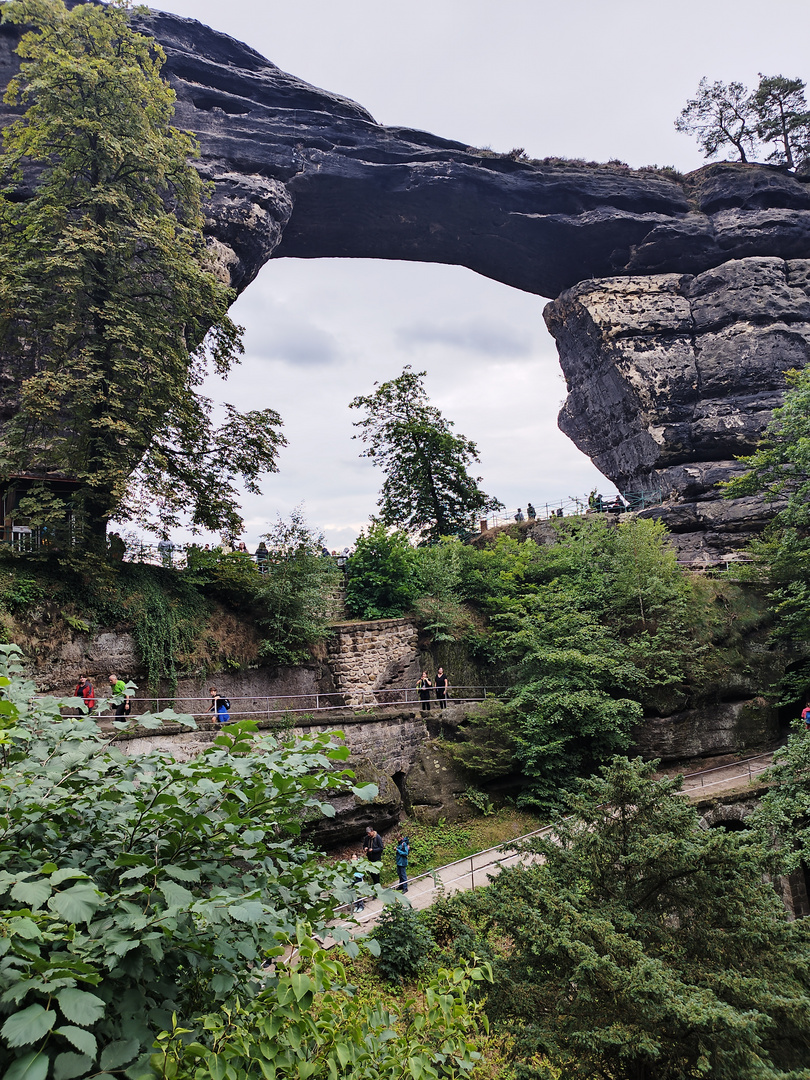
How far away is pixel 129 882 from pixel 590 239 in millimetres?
31112

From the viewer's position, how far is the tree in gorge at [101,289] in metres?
11.5

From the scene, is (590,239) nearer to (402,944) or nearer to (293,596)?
(293,596)

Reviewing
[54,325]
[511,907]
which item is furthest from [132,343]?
[511,907]

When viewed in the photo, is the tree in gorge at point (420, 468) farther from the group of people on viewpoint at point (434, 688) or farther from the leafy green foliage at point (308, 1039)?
the leafy green foliage at point (308, 1039)

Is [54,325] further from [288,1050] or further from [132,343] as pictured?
[288,1050]

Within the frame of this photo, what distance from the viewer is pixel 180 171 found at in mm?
13453

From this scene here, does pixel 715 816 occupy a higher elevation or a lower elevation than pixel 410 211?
lower

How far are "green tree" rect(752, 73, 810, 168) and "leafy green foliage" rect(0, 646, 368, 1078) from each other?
3763cm

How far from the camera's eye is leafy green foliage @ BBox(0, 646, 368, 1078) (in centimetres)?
169

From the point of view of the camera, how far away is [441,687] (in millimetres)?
14695

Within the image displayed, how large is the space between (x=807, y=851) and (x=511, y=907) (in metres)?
5.61

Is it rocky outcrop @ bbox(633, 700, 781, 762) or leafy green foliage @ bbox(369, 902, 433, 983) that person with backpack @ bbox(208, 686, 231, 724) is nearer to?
leafy green foliage @ bbox(369, 902, 433, 983)

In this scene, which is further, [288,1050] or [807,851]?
[807,851]

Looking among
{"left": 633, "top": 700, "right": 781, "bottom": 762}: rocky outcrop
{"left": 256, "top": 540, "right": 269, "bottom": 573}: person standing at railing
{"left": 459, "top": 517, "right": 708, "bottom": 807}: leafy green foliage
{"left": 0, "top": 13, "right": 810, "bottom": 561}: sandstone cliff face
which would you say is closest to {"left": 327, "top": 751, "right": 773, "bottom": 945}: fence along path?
{"left": 633, "top": 700, "right": 781, "bottom": 762}: rocky outcrop
